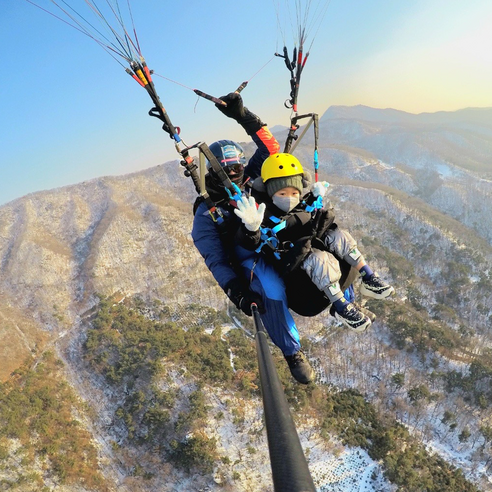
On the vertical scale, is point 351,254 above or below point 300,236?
below

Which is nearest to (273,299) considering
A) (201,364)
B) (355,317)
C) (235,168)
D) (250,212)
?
(355,317)

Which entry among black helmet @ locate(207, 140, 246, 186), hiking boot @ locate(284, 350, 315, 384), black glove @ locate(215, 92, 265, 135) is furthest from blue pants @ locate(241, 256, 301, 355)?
black glove @ locate(215, 92, 265, 135)

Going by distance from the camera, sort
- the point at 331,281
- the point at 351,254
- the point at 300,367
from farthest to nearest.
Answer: the point at 300,367
the point at 351,254
the point at 331,281

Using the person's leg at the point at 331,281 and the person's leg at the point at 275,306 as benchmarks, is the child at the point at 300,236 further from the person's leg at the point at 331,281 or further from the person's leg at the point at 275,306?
the person's leg at the point at 275,306

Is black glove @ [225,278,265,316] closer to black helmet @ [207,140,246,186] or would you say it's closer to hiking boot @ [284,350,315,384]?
hiking boot @ [284,350,315,384]

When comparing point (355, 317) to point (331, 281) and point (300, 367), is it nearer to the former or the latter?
point (331, 281)

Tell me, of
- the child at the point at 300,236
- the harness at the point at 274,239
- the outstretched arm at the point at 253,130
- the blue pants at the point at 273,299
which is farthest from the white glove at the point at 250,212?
the outstretched arm at the point at 253,130

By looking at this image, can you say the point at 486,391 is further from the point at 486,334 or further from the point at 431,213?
the point at 431,213
